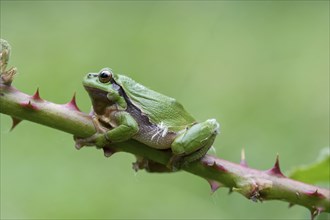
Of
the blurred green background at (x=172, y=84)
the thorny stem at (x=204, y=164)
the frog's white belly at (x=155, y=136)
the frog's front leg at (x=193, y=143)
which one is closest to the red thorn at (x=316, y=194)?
the thorny stem at (x=204, y=164)

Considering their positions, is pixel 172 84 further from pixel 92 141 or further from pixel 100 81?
pixel 92 141

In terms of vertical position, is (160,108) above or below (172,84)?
above

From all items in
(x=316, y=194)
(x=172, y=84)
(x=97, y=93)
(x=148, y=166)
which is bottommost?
(x=172, y=84)

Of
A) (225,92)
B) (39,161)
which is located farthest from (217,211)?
(225,92)

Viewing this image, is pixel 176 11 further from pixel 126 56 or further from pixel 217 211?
pixel 217 211

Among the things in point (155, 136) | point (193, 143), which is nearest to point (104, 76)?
point (155, 136)

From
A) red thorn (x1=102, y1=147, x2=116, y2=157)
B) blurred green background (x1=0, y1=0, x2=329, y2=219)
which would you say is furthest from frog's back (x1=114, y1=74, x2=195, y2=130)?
blurred green background (x1=0, y1=0, x2=329, y2=219)
